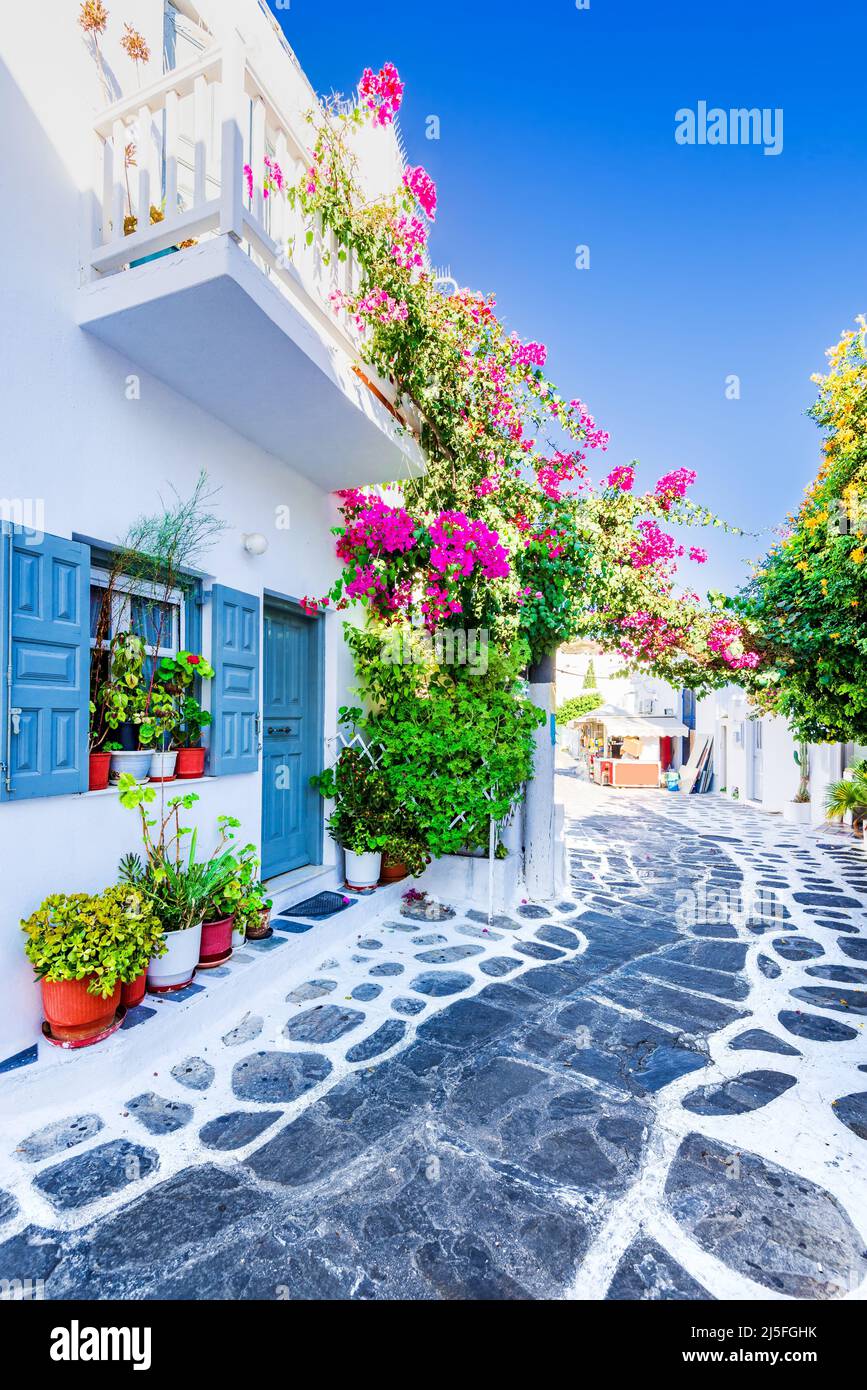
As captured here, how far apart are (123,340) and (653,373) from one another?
6.98m

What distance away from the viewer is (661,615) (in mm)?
9164

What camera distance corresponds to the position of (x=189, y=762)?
13.4 ft

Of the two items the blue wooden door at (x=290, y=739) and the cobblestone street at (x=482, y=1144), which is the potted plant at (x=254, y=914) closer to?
the cobblestone street at (x=482, y=1144)

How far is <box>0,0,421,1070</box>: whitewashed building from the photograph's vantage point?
301 centimetres

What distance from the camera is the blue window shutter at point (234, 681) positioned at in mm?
4309

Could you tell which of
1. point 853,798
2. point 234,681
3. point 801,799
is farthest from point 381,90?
A: point 801,799

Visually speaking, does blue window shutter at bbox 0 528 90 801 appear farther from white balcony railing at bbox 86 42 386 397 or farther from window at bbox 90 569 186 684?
white balcony railing at bbox 86 42 386 397

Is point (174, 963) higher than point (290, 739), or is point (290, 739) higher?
point (290, 739)

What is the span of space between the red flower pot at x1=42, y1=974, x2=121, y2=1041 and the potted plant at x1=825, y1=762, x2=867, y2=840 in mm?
12038

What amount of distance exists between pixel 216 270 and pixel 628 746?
68.6 ft

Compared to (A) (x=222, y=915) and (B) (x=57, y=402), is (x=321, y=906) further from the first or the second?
(B) (x=57, y=402)

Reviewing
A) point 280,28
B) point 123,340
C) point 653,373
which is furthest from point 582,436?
point 123,340

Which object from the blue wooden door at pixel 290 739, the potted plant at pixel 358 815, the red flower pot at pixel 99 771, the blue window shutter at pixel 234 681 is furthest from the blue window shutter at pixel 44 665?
the potted plant at pixel 358 815

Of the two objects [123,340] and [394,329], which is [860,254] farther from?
[123,340]
